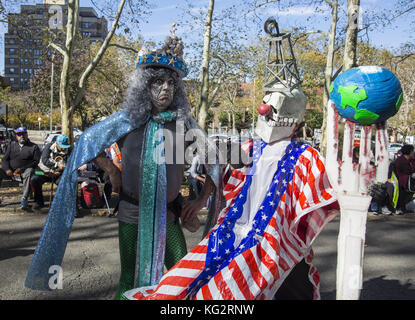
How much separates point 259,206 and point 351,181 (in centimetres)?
82

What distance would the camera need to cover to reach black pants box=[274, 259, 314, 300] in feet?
8.19

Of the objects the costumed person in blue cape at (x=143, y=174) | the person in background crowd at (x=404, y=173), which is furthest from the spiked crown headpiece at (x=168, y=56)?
the person in background crowd at (x=404, y=173)

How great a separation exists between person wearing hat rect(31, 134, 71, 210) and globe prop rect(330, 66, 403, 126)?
22.0ft

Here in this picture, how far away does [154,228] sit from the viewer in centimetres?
250

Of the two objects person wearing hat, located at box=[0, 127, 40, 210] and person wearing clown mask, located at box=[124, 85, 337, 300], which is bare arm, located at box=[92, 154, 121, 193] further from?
person wearing hat, located at box=[0, 127, 40, 210]

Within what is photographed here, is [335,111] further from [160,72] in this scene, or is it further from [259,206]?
[160,72]

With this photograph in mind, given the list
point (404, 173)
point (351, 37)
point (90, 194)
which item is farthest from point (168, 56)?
point (404, 173)

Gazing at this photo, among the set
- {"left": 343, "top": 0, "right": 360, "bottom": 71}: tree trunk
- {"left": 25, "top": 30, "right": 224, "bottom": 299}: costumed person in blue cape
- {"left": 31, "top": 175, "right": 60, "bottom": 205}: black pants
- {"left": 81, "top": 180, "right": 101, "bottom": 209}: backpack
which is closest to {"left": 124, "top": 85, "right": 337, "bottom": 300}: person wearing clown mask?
{"left": 25, "top": 30, "right": 224, "bottom": 299}: costumed person in blue cape

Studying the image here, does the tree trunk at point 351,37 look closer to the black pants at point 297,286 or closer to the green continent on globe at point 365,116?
the black pants at point 297,286

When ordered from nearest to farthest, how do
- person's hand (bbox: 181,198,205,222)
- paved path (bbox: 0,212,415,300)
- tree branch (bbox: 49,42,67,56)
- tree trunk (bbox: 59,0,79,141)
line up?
person's hand (bbox: 181,198,205,222) → paved path (bbox: 0,212,415,300) → tree trunk (bbox: 59,0,79,141) → tree branch (bbox: 49,42,67,56)

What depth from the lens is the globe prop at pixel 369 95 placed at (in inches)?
64.5

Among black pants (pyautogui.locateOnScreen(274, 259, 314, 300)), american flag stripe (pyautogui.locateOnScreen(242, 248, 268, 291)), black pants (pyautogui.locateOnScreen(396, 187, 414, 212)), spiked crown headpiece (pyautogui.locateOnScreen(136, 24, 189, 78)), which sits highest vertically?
spiked crown headpiece (pyautogui.locateOnScreen(136, 24, 189, 78))
